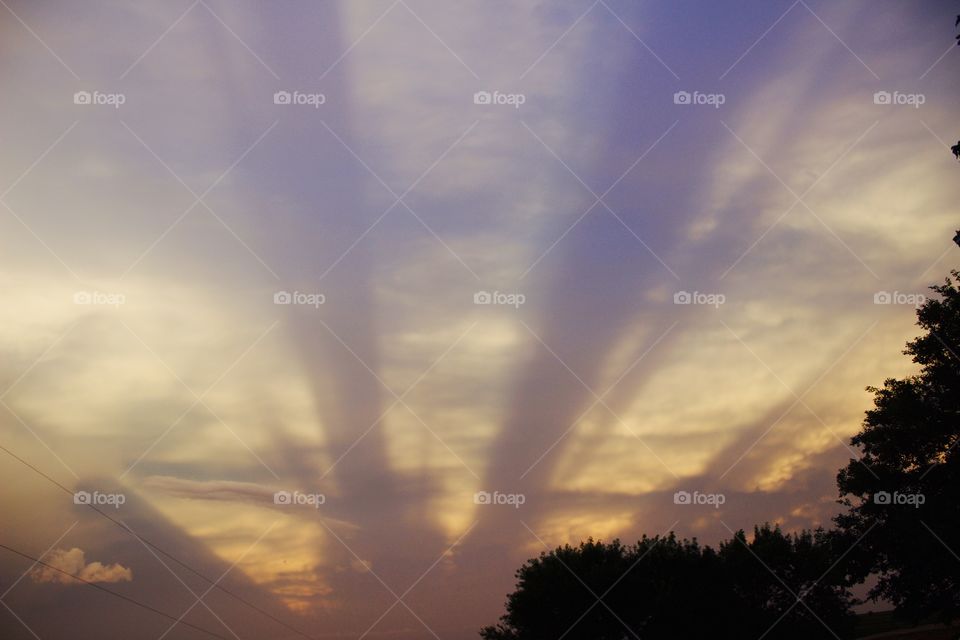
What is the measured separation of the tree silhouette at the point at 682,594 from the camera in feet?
186

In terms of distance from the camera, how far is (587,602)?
58.3m

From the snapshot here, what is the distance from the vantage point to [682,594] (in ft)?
190

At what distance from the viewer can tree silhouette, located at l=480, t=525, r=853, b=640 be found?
5659cm

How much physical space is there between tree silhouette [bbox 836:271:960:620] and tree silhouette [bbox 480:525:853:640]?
1450 centimetres

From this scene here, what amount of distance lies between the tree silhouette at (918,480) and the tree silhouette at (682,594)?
47.6 ft

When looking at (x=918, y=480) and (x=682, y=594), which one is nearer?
(x=918, y=480)

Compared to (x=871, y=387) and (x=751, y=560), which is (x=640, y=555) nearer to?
(x=751, y=560)

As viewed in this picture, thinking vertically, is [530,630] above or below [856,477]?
below

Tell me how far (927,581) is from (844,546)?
16.9ft

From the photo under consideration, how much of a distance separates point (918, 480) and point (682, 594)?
2321cm

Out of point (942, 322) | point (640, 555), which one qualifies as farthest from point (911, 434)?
point (640, 555)

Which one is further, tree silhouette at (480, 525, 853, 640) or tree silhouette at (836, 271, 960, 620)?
tree silhouette at (480, 525, 853, 640)

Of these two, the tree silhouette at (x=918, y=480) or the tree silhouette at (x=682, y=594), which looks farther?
the tree silhouette at (x=682, y=594)

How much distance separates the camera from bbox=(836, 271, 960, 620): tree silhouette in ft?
124
